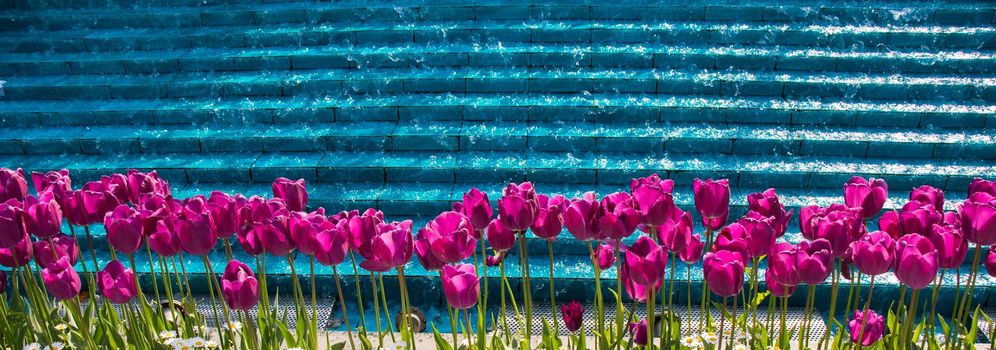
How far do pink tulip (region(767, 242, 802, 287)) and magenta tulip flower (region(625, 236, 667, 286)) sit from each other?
0.29 m

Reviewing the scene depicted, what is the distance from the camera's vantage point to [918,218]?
89.0 inches

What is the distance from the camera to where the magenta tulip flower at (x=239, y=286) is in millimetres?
2197

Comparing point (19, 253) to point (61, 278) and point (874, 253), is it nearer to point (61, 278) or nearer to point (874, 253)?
point (61, 278)

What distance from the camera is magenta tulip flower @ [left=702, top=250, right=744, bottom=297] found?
6.81 ft

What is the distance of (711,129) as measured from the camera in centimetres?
598

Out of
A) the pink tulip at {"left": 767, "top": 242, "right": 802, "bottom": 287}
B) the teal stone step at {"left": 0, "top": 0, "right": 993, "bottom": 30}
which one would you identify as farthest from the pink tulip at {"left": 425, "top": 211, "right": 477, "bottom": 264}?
the teal stone step at {"left": 0, "top": 0, "right": 993, "bottom": 30}

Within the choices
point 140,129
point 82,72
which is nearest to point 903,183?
point 140,129

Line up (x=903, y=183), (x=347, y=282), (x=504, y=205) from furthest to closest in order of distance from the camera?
(x=903, y=183) → (x=347, y=282) → (x=504, y=205)

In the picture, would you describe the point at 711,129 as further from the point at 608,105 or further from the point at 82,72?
the point at 82,72

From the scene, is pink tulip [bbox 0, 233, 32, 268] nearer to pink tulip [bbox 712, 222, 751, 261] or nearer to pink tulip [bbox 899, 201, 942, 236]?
pink tulip [bbox 712, 222, 751, 261]

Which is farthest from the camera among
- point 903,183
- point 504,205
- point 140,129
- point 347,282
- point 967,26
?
point 967,26

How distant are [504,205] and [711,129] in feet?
13.3

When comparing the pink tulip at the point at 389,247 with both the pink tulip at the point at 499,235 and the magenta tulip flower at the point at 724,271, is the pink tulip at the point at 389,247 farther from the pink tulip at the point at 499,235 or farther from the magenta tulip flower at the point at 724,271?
the magenta tulip flower at the point at 724,271

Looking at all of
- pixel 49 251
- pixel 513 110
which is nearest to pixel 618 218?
pixel 49 251
